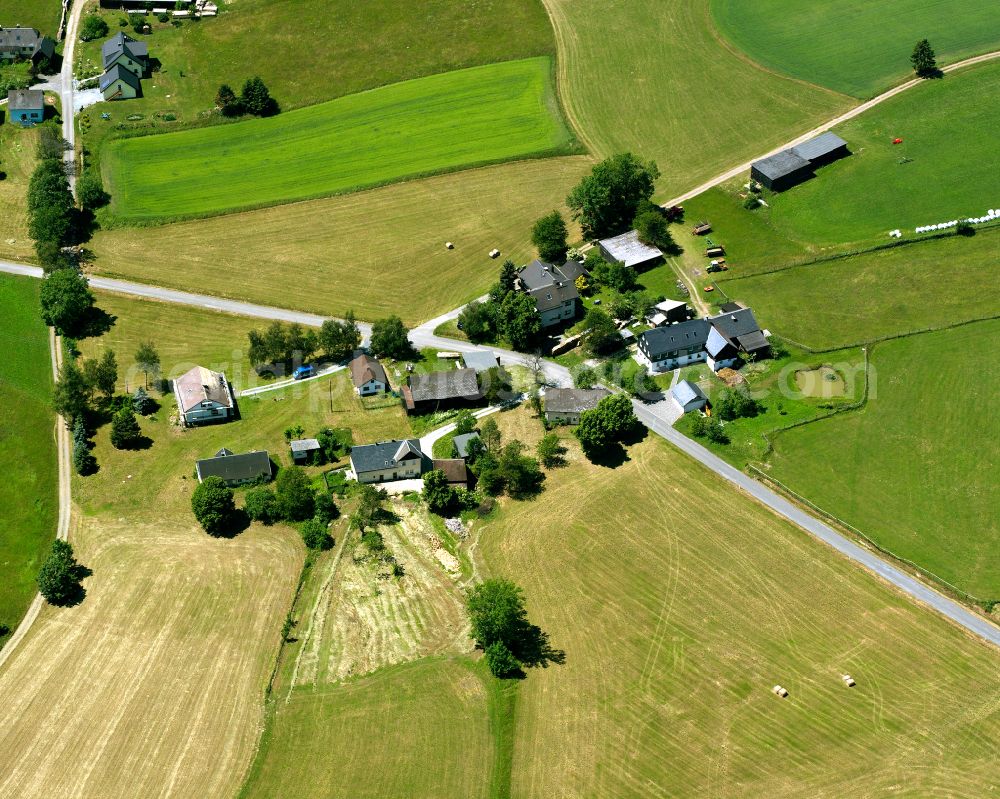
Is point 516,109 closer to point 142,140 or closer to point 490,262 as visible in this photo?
point 490,262

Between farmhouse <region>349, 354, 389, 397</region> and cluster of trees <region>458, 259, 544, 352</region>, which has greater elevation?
cluster of trees <region>458, 259, 544, 352</region>

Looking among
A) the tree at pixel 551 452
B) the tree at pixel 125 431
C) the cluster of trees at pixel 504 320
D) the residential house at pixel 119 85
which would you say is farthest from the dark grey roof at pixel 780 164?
the residential house at pixel 119 85

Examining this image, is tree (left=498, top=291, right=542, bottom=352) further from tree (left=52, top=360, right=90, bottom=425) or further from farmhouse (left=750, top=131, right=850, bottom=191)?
tree (left=52, top=360, right=90, bottom=425)

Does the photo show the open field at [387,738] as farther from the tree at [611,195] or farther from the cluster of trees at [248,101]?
the cluster of trees at [248,101]

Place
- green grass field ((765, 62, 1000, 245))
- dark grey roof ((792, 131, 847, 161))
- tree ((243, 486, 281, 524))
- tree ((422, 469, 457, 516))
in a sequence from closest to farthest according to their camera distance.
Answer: tree ((422, 469, 457, 516)) < tree ((243, 486, 281, 524)) < green grass field ((765, 62, 1000, 245)) < dark grey roof ((792, 131, 847, 161))

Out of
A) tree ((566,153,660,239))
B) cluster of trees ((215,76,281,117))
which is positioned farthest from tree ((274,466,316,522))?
cluster of trees ((215,76,281,117))

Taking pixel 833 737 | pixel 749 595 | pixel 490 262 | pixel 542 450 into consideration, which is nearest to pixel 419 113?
pixel 490 262

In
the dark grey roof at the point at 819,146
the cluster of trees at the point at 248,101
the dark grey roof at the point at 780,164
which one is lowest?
the dark grey roof at the point at 780,164
